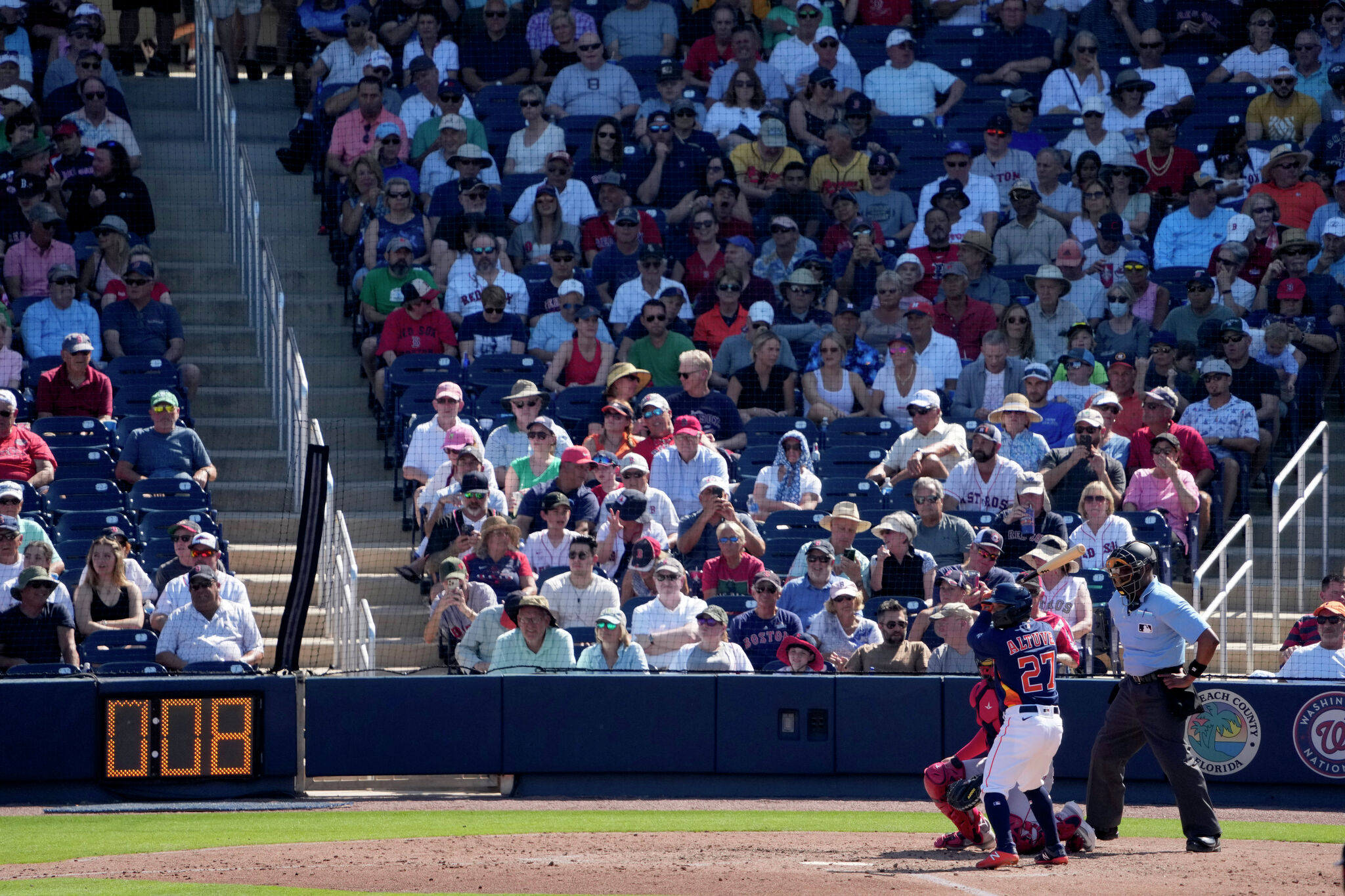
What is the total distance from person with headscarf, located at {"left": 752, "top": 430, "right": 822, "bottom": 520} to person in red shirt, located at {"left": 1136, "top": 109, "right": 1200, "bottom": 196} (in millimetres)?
5604

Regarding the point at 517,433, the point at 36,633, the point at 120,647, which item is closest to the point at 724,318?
the point at 517,433

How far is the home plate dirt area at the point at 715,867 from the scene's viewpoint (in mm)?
8656

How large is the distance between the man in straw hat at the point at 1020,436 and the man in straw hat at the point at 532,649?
3.83 metres

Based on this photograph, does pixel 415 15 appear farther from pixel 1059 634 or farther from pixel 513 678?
pixel 1059 634

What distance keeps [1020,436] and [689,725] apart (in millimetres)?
3691

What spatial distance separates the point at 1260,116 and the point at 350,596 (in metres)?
10.0

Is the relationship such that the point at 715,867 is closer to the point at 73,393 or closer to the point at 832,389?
the point at 832,389

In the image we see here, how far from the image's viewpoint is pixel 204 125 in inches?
731

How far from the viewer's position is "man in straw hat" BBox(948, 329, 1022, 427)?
15.0 metres

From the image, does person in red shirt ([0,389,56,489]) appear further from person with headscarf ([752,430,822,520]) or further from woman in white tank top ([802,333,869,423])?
woman in white tank top ([802,333,869,423])

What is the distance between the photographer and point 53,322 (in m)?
15.0

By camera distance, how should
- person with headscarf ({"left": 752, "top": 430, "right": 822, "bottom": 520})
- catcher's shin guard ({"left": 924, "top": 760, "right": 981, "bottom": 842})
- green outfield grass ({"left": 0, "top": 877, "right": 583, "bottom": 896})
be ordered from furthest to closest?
person with headscarf ({"left": 752, "top": 430, "right": 822, "bottom": 520}) → catcher's shin guard ({"left": 924, "top": 760, "right": 981, "bottom": 842}) → green outfield grass ({"left": 0, "top": 877, "right": 583, "bottom": 896})

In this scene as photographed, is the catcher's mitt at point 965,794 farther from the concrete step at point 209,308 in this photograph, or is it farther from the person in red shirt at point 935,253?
the concrete step at point 209,308

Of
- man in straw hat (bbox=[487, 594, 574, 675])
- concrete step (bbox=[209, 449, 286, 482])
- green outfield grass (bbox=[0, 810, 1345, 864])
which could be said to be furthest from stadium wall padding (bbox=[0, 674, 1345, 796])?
concrete step (bbox=[209, 449, 286, 482])
